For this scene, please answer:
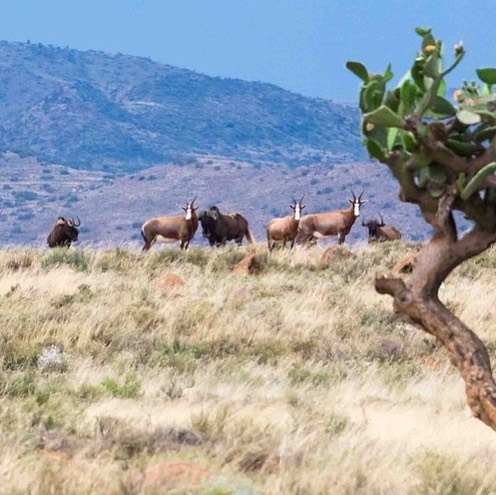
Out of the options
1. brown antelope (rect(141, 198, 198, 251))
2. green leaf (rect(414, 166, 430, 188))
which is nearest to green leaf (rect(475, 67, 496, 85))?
green leaf (rect(414, 166, 430, 188))

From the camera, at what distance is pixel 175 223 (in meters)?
33.7

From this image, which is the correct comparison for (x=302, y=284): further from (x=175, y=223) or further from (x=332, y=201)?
(x=332, y=201)

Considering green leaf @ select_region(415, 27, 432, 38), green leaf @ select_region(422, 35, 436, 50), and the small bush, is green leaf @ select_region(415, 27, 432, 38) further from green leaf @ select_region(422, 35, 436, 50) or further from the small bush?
the small bush

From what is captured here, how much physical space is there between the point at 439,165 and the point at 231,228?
28739mm

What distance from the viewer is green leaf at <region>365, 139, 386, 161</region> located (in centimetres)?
666

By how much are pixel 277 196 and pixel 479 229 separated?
519 feet

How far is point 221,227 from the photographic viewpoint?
1382 inches

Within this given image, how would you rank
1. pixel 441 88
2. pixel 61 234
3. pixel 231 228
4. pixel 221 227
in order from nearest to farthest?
1. pixel 441 88
2. pixel 61 234
3. pixel 221 227
4. pixel 231 228

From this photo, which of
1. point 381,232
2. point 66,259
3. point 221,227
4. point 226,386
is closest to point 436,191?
point 226,386

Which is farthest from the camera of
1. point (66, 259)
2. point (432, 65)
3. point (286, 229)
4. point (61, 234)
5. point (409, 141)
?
point (286, 229)

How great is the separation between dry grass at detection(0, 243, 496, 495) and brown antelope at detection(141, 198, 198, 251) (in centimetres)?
1139

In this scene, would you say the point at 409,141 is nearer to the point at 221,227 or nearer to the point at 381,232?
the point at 221,227

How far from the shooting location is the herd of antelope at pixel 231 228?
3253 centimetres

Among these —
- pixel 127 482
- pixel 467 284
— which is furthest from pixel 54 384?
pixel 467 284
